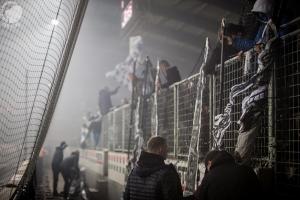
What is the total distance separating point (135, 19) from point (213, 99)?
597 inches

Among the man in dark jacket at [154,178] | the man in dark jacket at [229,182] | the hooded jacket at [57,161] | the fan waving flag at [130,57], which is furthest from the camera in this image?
the fan waving flag at [130,57]

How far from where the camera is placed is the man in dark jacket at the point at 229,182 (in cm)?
373

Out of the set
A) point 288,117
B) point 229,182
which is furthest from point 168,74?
point 229,182

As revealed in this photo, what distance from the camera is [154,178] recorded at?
412cm

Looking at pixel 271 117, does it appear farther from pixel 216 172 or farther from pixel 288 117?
pixel 216 172

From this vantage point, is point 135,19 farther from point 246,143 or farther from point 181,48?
point 246,143

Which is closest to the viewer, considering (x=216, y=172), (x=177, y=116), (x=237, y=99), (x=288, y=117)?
(x=216, y=172)

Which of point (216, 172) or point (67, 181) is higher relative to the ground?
point (216, 172)

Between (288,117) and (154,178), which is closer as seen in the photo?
(154,178)

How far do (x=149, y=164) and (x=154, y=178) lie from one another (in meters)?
0.17

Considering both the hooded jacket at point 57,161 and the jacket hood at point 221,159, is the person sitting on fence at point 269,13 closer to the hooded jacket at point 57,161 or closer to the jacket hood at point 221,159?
the jacket hood at point 221,159

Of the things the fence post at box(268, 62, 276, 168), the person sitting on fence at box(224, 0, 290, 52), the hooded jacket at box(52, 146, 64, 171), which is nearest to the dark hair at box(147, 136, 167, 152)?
the fence post at box(268, 62, 276, 168)

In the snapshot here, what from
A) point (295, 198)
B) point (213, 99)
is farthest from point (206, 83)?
point (295, 198)

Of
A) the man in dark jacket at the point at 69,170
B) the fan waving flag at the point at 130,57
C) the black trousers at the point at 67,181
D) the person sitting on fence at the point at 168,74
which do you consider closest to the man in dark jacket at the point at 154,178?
the person sitting on fence at the point at 168,74
